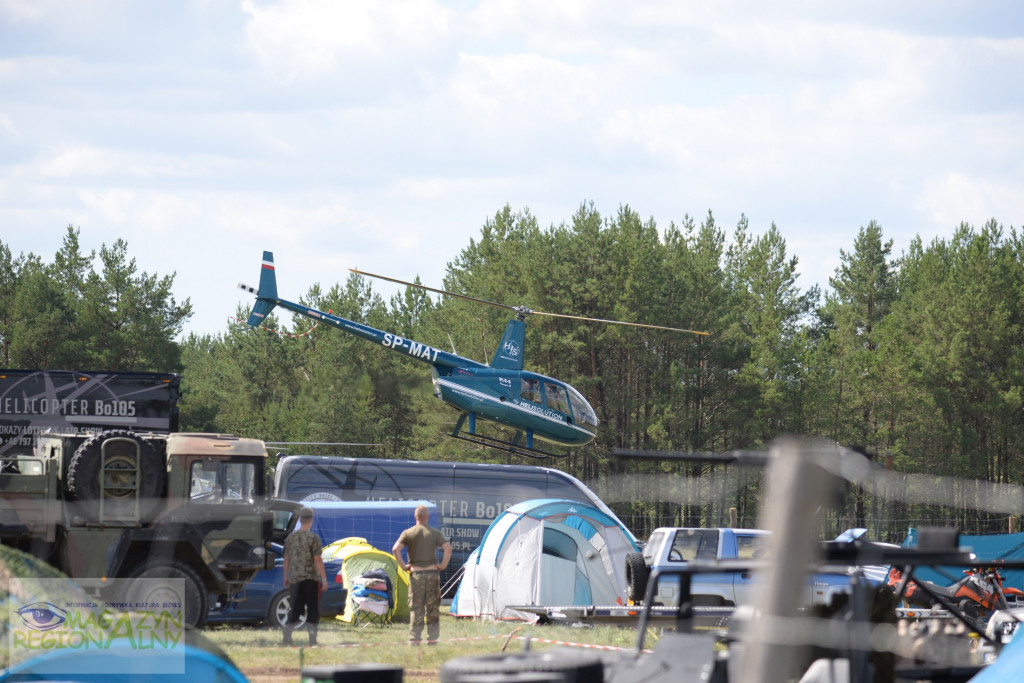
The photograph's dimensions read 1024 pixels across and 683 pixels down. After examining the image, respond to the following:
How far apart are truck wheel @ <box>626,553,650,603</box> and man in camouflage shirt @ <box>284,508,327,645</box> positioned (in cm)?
430

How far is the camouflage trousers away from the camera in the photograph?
1170cm

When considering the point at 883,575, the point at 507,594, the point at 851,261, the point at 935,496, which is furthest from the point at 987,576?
the point at 851,261

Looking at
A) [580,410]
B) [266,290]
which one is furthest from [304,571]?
[266,290]

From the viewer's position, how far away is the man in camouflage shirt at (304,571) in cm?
1165

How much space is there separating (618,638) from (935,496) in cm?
3194

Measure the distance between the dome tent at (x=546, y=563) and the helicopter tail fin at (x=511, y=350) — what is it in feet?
34.6

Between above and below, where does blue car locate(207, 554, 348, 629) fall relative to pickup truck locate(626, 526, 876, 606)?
below

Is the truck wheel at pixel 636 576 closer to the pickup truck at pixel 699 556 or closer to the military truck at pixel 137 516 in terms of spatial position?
the pickup truck at pixel 699 556

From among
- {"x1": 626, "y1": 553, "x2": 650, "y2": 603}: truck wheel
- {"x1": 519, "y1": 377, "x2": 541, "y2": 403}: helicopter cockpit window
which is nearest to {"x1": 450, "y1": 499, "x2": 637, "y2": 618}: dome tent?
{"x1": 626, "y1": 553, "x2": 650, "y2": 603}: truck wheel

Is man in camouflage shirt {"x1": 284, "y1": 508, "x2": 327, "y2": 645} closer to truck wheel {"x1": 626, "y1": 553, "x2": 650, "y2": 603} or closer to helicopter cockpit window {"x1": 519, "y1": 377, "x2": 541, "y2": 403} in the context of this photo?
truck wheel {"x1": 626, "y1": 553, "x2": 650, "y2": 603}

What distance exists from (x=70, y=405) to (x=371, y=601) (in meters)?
8.58

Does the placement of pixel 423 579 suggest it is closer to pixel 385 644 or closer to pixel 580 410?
pixel 385 644

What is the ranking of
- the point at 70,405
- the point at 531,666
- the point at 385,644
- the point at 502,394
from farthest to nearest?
1. the point at 502,394
2. the point at 70,405
3. the point at 385,644
4. the point at 531,666

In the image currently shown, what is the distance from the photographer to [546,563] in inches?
600
